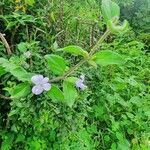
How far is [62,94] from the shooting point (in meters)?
1.04

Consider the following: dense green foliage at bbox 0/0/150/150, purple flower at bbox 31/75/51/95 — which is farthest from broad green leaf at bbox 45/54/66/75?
purple flower at bbox 31/75/51/95

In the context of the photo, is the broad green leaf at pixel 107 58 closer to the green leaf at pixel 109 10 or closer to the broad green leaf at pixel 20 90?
the green leaf at pixel 109 10

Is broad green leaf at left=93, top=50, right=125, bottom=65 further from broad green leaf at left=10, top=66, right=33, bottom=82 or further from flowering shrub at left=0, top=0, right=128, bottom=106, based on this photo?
Result: broad green leaf at left=10, top=66, right=33, bottom=82

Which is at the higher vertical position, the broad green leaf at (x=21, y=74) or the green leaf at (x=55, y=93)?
the broad green leaf at (x=21, y=74)

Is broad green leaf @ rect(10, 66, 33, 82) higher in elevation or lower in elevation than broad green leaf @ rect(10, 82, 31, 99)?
higher

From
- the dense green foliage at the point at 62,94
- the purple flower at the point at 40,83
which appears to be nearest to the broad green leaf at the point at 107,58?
the dense green foliage at the point at 62,94

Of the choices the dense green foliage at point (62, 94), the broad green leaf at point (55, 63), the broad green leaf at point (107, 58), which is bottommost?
the dense green foliage at point (62, 94)

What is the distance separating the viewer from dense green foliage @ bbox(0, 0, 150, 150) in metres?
1.47

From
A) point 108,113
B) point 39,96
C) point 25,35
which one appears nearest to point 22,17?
point 25,35

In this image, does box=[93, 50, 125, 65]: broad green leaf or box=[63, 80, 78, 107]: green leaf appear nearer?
box=[93, 50, 125, 65]: broad green leaf

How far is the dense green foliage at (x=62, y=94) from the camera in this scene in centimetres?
147

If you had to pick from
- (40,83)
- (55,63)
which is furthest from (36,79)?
(55,63)

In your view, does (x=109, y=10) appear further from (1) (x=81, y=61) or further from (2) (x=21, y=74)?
(2) (x=21, y=74)

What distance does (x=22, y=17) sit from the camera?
1.63m
